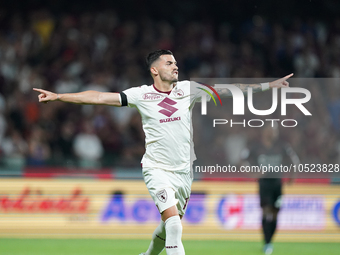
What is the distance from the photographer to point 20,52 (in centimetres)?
1218

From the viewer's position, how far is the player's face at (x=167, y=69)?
5.79 meters

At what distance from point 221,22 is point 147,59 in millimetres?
7833

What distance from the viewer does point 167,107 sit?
568cm

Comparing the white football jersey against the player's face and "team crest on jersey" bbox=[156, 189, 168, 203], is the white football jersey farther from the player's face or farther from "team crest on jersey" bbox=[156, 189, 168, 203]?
"team crest on jersey" bbox=[156, 189, 168, 203]

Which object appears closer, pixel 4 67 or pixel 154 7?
pixel 4 67

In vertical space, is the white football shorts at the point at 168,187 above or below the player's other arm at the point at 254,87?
below

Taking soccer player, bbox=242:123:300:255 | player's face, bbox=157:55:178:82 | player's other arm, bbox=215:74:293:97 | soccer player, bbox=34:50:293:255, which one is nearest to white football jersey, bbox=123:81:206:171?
soccer player, bbox=34:50:293:255

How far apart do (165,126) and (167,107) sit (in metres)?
0.22

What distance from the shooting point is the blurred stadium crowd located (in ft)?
33.2

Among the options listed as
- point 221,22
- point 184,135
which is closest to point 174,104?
point 184,135

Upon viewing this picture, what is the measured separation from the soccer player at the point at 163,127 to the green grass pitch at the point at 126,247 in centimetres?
210

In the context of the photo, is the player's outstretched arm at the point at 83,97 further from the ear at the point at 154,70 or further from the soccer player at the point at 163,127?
the ear at the point at 154,70

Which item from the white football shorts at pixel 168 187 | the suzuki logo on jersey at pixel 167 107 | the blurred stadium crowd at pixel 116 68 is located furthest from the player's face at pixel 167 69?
the blurred stadium crowd at pixel 116 68

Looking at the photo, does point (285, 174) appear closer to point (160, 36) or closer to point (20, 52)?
point (160, 36)
